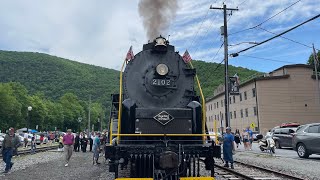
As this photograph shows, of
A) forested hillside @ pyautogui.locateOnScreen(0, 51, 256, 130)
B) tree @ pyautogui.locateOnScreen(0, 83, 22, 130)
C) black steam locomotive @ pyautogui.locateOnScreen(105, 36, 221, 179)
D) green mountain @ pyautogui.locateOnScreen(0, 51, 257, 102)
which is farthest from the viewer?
green mountain @ pyautogui.locateOnScreen(0, 51, 257, 102)

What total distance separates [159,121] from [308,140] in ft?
34.9

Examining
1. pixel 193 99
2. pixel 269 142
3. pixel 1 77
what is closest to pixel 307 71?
pixel 269 142

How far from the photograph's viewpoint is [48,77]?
12825 cm

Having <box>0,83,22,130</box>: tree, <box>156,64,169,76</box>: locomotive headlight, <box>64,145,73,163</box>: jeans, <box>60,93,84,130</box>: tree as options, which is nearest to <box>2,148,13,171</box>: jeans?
<box>64,145,73,163</box>: jeans

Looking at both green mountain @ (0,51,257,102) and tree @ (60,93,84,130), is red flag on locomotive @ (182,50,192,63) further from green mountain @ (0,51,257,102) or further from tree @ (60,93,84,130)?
green mountain @ (0,51,257,102)

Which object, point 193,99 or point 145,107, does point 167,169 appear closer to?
point 145,107

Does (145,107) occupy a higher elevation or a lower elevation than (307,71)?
lower

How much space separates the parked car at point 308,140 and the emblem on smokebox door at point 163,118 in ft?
33.0

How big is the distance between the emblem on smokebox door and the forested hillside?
46639 millimetres

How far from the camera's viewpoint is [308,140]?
602 inches

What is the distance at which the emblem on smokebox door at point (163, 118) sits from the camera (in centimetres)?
749

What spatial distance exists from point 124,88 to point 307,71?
43042 mm

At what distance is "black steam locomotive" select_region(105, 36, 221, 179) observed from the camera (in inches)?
270

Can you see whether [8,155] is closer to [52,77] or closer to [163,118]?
[163,118]
